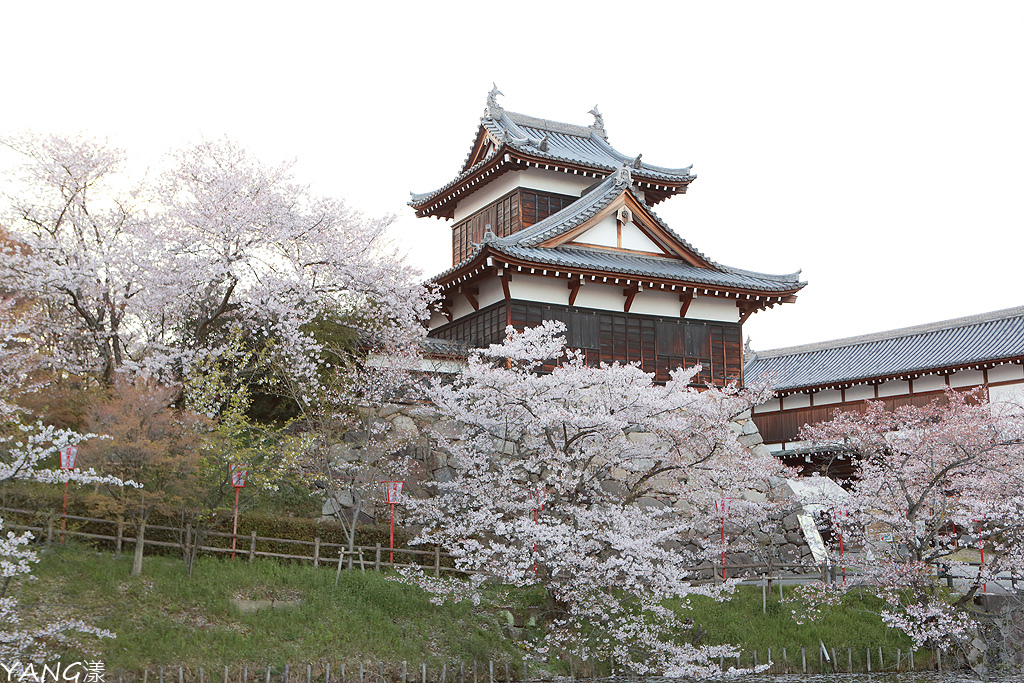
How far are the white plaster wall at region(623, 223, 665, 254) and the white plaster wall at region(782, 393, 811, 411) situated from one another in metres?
9.97

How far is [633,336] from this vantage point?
26.9 m

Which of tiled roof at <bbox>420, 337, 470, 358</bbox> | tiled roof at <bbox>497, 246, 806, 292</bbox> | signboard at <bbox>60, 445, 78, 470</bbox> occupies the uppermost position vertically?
tiled roof at <bbox>497, 246, 806, 292</bbox>

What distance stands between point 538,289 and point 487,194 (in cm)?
708


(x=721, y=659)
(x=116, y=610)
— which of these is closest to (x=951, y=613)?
(x=721, y=659)

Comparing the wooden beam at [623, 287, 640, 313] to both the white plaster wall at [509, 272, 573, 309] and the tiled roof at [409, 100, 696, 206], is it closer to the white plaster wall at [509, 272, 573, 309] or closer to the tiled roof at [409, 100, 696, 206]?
the white plaster wall at [509, 272, 573, 309]

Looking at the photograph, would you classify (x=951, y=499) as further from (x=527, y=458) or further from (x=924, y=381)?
(x=924, y=381)

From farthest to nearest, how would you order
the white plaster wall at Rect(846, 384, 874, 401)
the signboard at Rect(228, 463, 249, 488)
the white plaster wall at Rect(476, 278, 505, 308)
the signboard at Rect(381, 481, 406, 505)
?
the white plaster wall at Rect(846, 384, 874, 401), the white plaster wall at Rect(476, 278, 505, 308), the signboard at Rect(381, 481, 406, 505), the signboard at Rect(228, 463, 249, 488)

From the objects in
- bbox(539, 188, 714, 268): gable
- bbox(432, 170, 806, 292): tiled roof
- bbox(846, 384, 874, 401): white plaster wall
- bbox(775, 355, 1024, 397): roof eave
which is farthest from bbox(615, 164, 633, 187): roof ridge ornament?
bbox(846, 384, 874, 401): white plaster wall

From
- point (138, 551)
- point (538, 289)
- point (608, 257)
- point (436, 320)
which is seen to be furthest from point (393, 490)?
point (608, 257)

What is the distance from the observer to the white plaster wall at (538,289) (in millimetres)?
25578

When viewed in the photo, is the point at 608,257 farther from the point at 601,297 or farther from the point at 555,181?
the point at 555,181

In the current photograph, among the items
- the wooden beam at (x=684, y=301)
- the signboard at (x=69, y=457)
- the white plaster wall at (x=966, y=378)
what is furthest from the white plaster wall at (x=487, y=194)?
the signboard at (x=69, y=457)

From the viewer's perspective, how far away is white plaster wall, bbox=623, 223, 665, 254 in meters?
28.0

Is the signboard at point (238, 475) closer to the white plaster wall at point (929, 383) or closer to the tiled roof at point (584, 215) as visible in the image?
the tiled roof at point (584, 215)
